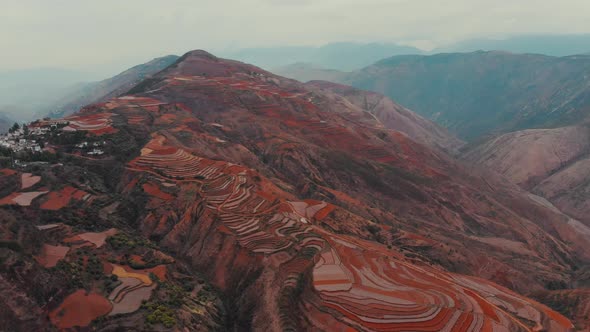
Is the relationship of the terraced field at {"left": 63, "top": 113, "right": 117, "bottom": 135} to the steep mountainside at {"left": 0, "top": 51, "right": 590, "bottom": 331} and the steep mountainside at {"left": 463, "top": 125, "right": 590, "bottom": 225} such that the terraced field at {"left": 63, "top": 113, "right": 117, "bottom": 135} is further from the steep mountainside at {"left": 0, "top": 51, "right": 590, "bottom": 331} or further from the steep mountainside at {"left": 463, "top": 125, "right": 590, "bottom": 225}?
the steep mountainside at {"left": 463, "top": 125, "right": 590, "bottom": 225}

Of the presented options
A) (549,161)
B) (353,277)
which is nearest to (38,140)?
(353,277)

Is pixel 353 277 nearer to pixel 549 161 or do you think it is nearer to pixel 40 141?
pixel 40 141

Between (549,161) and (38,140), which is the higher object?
(38,140)

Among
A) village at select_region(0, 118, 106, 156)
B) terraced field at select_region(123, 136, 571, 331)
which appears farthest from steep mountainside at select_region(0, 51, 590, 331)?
village at select_region(0, 118, 106, 156)

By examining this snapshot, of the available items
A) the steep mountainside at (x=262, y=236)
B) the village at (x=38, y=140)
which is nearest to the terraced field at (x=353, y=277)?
the steep mountainside at (x=262, y=236)

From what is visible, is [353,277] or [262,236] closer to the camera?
[353,277]

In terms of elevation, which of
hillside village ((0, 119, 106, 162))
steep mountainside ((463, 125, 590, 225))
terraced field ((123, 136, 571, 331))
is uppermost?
hillside village ((0, 119, 106, 162))

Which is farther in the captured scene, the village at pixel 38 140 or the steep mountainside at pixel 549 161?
the steep mountainside at pixel 549 161

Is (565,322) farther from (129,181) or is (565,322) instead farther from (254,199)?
(129,181)

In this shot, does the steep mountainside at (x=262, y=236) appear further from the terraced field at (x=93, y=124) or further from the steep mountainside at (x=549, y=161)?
the steep mountainside at (x=549, y=161)
